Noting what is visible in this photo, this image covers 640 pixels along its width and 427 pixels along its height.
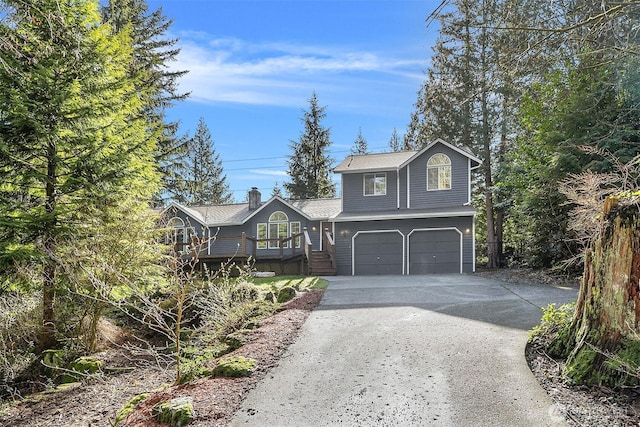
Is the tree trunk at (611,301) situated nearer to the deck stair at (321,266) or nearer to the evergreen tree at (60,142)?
the evergreen tree at (60,142)

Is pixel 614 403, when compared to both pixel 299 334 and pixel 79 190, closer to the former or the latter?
pixel 299 334

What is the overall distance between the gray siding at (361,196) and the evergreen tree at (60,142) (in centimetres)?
1139

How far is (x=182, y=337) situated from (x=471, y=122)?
18.0m

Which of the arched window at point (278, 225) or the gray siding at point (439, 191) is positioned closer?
the gray siding at point (439, 191)

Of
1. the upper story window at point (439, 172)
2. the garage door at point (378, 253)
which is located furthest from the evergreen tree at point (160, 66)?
the upper story window at point (439, 172)

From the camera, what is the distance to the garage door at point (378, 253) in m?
16.8

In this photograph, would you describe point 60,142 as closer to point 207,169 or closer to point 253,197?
point 253,197

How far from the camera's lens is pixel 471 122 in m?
20.1

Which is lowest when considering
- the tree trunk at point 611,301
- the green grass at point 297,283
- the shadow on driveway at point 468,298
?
the green grass at point 297,283

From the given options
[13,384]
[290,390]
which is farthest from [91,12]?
[290,390]

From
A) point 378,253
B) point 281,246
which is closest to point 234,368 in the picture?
point 281,246

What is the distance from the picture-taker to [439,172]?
16953mm

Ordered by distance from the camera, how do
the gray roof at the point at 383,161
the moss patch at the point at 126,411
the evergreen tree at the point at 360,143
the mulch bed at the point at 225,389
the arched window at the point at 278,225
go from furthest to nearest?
the evergreen tree at the point at 360,143 < the arched window at the point at 278,225 < the gray roof at the point at 383,161 < the moss patch at the point at 126,411 < the mulch bed at the point at 225,389

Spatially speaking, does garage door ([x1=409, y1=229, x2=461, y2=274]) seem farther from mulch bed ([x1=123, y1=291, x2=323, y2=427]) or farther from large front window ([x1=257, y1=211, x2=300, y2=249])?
mulch bed ([x1=123, y1=291, x2=323, y2=427])
